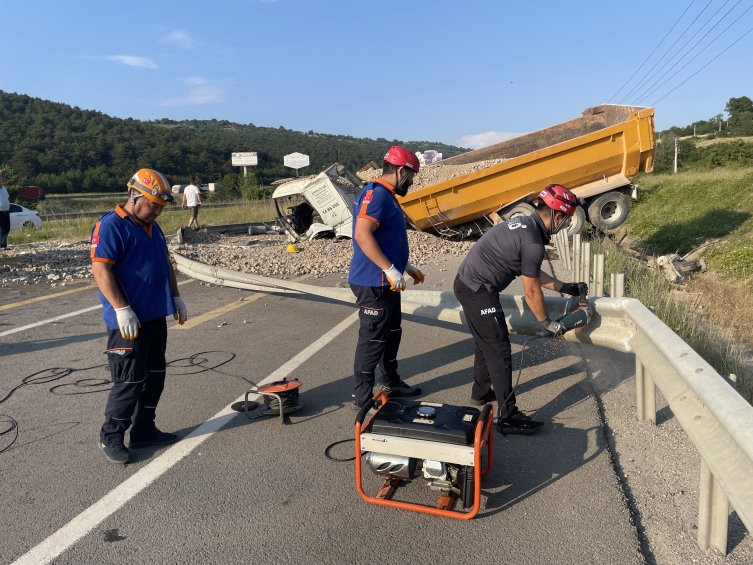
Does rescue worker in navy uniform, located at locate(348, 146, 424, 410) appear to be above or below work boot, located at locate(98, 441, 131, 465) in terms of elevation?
above

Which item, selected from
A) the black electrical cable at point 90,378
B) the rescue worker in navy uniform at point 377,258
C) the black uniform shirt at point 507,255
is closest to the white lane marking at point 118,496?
the black electrical cable at point 90,378

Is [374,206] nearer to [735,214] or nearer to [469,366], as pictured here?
[469,366]

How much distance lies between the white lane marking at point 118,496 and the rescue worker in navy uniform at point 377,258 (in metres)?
1.08

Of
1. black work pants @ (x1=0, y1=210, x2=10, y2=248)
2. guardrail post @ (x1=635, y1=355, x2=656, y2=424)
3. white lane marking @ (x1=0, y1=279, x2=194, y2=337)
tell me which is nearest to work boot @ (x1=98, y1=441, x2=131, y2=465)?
guardrail post @ (x1=635, y1=355, x2=656, y2=424)

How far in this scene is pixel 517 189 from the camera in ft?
44.7

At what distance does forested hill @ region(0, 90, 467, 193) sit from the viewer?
247ft

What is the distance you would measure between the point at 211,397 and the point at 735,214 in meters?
17.7

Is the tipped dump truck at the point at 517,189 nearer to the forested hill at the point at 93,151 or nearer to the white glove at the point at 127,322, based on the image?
the white glove at the point at 127,322

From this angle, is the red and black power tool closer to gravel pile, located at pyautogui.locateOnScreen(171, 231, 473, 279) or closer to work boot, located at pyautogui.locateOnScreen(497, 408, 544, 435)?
work boot, located at pyautogui.locateOnScreen(497, 408, 544, 435)

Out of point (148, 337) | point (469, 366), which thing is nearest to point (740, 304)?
point (469, 366)

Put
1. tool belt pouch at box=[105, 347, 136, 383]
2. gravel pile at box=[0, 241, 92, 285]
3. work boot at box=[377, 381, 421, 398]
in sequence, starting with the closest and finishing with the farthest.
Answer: tool belt pouch at box=[105, 347, 136, 383] < work boot at box=[377, 381, 421, 398] < gravel pile at box=[0, 241, 92, 285]

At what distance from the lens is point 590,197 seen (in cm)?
1378

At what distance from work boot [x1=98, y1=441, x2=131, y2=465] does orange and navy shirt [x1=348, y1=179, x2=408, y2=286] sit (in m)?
1.93

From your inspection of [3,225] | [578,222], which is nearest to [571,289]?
[578,222]
